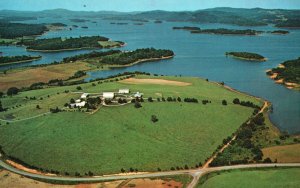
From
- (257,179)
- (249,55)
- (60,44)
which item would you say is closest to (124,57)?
(249,55)

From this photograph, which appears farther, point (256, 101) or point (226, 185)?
point (256, 101)

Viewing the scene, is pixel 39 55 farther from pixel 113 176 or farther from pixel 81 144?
pixel 113 176

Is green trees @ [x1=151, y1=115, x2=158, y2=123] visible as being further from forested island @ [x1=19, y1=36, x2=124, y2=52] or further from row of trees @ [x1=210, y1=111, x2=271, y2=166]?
forested island @ [x1=19, y1=36, x2=124, y2=52]

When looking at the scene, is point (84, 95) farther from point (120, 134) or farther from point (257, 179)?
point (257, 179)

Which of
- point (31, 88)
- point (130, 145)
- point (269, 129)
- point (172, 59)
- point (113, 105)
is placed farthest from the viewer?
point (172, 59)

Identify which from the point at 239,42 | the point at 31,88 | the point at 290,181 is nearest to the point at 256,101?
the point at 290,181
